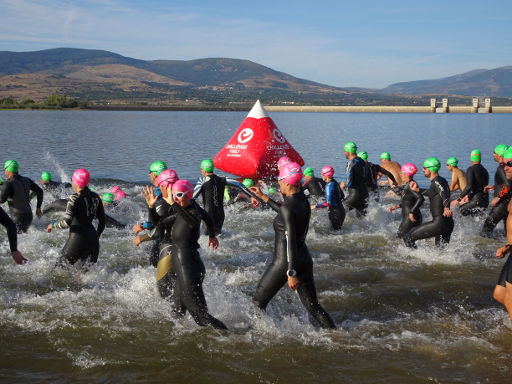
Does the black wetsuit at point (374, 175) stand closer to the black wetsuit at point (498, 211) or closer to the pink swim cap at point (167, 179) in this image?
the black wetsuit at point (498, 211)

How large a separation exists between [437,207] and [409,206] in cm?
80

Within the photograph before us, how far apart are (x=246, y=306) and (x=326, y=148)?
29.2 meters

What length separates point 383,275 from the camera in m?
8.71

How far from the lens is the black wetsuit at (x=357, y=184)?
1153 cm

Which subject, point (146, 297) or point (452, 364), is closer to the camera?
point (452, 364)

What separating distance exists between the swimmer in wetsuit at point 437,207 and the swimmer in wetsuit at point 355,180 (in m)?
2.44

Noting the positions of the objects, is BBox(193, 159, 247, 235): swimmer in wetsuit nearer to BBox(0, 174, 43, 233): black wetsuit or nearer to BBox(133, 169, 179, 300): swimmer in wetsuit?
BBox(0, 174, 43, 233): black wetsuit

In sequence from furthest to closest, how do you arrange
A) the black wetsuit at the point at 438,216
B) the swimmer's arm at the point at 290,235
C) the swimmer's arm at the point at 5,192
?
the swimmer's arm at the point at 5,192 → the black wetsuit at the point at 438,216 → the swimmer's arm at the point at 290,235

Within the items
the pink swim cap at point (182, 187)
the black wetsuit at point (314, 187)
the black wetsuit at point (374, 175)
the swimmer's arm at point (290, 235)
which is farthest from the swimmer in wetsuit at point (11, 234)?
the black wetsuit at point (374, 175)

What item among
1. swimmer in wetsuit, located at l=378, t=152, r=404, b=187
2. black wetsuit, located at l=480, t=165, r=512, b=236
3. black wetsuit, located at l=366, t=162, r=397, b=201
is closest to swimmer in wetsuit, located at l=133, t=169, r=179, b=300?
black wetsuit, located at l=480, t=165, r=512, b=236

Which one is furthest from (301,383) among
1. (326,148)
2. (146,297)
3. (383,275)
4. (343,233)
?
(326,148)

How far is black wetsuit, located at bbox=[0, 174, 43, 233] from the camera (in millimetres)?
9672

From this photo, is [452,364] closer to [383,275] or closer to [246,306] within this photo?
[246,306]

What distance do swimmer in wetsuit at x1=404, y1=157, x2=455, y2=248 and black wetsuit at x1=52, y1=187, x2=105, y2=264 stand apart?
5.14 m
